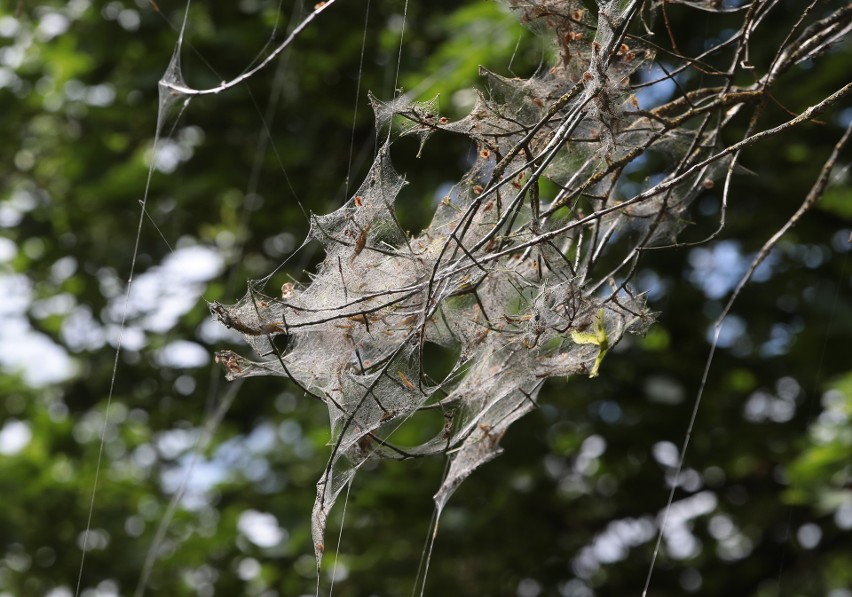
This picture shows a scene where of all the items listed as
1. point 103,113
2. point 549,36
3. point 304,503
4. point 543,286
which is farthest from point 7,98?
point 543,286

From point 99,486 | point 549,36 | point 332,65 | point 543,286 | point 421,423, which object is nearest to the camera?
point 543,286

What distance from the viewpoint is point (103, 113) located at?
13.6ft

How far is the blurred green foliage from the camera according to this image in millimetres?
3660

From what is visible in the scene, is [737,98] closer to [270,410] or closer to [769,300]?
[769,300]

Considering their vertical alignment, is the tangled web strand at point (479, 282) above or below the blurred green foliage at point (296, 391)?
above

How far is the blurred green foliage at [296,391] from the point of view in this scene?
366cm

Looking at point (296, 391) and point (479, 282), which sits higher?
point (479, 282)

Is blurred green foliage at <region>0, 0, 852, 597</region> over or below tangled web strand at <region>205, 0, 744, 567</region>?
below

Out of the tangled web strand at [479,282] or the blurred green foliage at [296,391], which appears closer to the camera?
the tangled web strand at [479,282]

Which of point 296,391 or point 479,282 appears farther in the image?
point 296,391

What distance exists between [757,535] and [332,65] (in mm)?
2654

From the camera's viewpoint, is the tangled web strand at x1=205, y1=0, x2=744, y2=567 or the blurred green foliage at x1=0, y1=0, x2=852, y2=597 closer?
the tangled web strand at x1=205, y1=0, x2=744, y2=567

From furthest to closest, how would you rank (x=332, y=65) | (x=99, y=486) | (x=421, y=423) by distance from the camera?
(x=99, y=486), (x=332, y=65), (x=421, y=423)

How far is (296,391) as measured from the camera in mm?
3967
